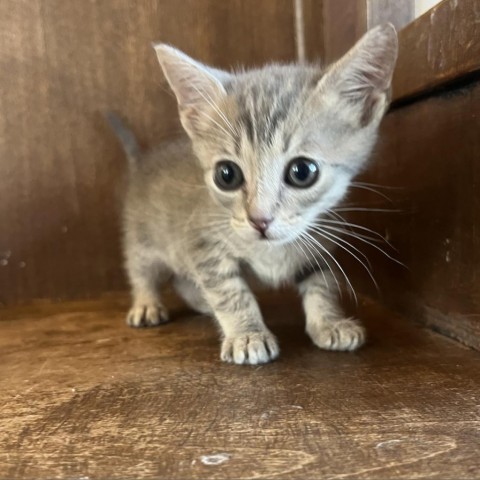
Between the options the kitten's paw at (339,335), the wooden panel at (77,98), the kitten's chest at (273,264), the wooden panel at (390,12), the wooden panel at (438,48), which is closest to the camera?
the wooden panel at (438,48)

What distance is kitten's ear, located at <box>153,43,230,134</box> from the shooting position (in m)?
1.06

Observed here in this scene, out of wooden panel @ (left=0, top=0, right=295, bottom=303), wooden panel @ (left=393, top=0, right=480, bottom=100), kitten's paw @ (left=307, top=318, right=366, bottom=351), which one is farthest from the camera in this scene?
wooden panel @ (left=0, top=0, right=295, bottom=303)

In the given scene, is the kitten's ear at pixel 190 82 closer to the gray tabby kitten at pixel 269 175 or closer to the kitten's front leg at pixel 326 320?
the gray tabby kitten at pixel 269 175

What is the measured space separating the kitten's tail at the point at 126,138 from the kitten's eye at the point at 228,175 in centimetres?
47

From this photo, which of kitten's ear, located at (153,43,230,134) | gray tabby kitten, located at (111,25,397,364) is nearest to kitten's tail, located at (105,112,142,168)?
gray tabby kitten, located at (111,25,397,364)

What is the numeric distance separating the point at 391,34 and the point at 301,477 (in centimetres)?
68

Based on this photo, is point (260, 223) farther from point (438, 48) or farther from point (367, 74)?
point (438, 48)

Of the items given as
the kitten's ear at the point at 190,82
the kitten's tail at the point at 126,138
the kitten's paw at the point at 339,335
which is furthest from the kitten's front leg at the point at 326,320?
the kitten's tail at the point at 126,138

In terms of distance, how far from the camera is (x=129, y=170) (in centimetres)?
149

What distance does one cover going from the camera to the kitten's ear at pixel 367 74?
934 mm

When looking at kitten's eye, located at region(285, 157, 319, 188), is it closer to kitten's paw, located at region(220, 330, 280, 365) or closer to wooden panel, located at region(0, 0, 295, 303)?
kitten's paw, located at region(220, 330, 280, 365)

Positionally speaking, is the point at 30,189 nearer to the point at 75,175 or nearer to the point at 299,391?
the point at 75,175

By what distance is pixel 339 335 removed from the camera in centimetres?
104


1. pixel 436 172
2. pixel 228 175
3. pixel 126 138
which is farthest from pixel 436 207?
pixel 126 138
